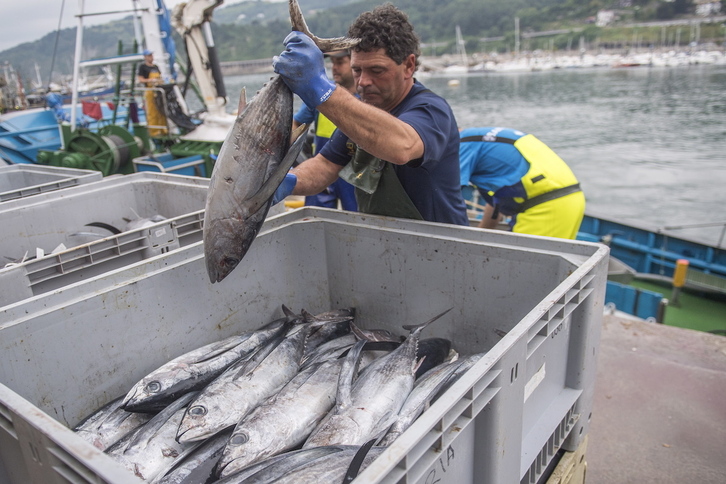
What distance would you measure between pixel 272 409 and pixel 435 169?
1267 mm

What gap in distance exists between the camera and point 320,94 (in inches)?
70.6

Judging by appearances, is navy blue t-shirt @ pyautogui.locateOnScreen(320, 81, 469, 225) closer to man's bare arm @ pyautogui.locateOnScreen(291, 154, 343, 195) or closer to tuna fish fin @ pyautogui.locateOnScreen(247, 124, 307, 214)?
man's bare arm @ pyautogui.locateOnScreen(291, 154, 343, 195)

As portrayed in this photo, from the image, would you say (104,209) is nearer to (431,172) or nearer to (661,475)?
(431,172)

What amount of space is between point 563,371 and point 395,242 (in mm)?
898

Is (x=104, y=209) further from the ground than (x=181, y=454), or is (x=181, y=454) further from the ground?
(x=104, y=209)

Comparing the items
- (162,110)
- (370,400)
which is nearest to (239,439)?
(370,400)

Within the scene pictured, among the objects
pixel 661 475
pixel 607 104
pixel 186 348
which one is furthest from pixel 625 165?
pixel 186 348

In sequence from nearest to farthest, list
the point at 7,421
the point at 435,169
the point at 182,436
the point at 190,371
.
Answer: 1. the point at 7,421
2. the point at 182,436
3. the point at 190,371
4. the point at 435,169

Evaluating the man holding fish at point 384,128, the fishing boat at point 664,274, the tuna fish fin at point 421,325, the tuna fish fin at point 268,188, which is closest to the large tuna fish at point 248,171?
the tuna fish fin at point 268,188

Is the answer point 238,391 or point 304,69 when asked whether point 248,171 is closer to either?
point 304,69

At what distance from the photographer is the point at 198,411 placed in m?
1.70

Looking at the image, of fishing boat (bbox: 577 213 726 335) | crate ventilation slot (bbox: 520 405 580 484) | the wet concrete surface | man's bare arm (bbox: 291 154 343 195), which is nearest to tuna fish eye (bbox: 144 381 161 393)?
man's bare arm (bbox: 291 154 343 195)

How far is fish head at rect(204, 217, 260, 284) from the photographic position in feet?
6.08

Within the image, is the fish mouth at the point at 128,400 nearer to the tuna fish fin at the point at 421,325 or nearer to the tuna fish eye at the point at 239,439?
the tuna fish eye at the point at 239,439
